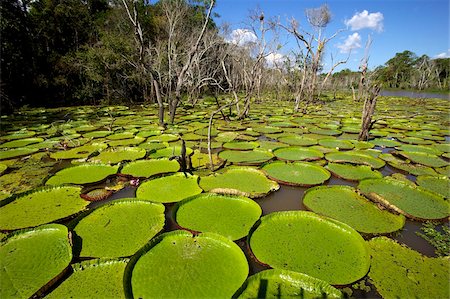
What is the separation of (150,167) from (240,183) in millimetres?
1731

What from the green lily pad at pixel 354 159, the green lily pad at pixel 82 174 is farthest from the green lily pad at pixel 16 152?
the green lily pad at pixel 354 159

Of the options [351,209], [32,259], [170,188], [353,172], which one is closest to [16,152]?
[170,188]

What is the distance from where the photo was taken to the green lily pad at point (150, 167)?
405cm

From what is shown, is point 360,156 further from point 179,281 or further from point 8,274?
point 8,274

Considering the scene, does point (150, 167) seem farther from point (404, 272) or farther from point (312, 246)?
point (404, 272)

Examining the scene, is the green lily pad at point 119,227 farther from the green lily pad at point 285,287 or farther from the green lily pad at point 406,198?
the green lily pad at point 406,198

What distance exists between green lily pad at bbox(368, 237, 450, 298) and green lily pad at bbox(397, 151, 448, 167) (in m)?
3.29

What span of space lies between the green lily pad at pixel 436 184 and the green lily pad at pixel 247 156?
2.57 meters

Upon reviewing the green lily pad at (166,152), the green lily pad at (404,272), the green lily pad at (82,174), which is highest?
the green lily pad at (166,152)

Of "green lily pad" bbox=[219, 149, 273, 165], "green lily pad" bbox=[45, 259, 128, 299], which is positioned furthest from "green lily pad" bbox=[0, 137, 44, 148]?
"green lily pad" bbox=[45, 259, 128, 299]

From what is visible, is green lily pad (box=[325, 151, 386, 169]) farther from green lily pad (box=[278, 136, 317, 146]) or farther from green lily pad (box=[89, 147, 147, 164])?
green lily pad (box=[89, 147, 147, 164])

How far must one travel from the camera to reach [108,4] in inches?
691

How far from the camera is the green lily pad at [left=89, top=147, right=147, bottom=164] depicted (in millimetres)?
4633

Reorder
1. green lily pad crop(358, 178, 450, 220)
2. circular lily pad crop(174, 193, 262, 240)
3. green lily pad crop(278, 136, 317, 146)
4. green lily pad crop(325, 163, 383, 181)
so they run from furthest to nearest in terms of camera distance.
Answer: green lily pad crop(278, 136, 317, 146), green lily pad crop(325, 163, 383, 181), green lily pad crop(358, 178, 450, 220), circular lily pad crop(174, 193, 262, 240)
